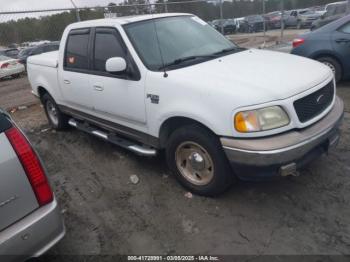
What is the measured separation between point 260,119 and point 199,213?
118cm

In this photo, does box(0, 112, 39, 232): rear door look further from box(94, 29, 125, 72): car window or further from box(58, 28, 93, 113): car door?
box(58, 28, 93, 113): car door

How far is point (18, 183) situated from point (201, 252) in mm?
1624

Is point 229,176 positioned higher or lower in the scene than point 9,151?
lower

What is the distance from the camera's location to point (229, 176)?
339cm

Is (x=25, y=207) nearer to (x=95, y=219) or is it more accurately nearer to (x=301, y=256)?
(x=95, y=219)

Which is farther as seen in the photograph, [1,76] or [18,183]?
[1,76]

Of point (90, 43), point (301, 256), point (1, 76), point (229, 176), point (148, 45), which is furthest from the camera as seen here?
point (1, 76)

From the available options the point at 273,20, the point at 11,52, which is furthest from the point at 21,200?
the point at 273,20

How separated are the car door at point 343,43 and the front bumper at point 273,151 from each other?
4283mm

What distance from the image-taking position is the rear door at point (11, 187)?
2174 millimetres

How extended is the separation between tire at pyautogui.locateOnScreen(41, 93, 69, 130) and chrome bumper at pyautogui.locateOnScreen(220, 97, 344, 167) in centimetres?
393

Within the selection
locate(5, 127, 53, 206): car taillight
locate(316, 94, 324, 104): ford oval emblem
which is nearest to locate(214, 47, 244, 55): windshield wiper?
locate(316, 94, 324, 104): ford oval emblem

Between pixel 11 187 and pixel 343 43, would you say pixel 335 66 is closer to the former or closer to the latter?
pixel 343 43

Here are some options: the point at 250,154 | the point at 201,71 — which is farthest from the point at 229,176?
the point at 201,71
